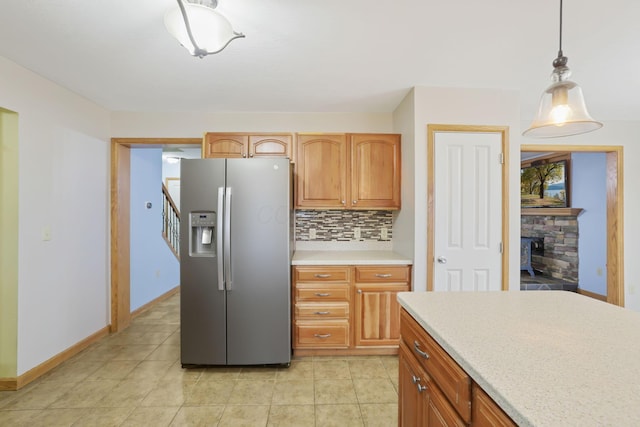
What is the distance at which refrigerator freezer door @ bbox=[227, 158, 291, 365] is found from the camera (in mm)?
2312

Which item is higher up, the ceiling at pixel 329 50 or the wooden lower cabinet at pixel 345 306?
the ceiling at pixel 329 50

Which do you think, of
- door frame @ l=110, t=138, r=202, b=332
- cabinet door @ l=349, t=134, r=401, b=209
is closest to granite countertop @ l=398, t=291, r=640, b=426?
cabinet door @ l=349, t=134, r=401, b=209

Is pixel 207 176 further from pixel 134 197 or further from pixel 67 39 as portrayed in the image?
pixel 134 197

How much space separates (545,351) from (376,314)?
1.81 metres

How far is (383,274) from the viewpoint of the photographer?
253 cm

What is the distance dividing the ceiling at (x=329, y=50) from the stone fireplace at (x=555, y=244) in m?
2.22

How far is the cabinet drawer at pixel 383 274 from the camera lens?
2.52 metres

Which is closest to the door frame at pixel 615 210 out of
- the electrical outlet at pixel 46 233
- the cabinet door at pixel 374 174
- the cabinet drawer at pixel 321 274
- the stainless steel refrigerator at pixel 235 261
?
the cabinet door at pixel 374 174

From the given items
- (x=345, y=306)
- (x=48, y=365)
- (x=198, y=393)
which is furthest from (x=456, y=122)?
(x=48, y=365)

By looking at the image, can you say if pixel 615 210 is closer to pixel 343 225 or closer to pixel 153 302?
pixel 343 225

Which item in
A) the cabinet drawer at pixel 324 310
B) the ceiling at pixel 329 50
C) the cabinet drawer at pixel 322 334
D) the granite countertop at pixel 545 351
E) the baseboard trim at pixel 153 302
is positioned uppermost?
the ceiling at pixel 329 50

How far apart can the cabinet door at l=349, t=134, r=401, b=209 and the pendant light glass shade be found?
5.29 ft

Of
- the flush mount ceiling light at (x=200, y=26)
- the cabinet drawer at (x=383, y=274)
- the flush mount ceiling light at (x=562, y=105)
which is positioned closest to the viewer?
the flush mount ceiling light at (x=562, y=105)

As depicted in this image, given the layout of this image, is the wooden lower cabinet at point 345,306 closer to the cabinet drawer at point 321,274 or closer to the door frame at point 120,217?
the cabinet drawer at point 321,274
